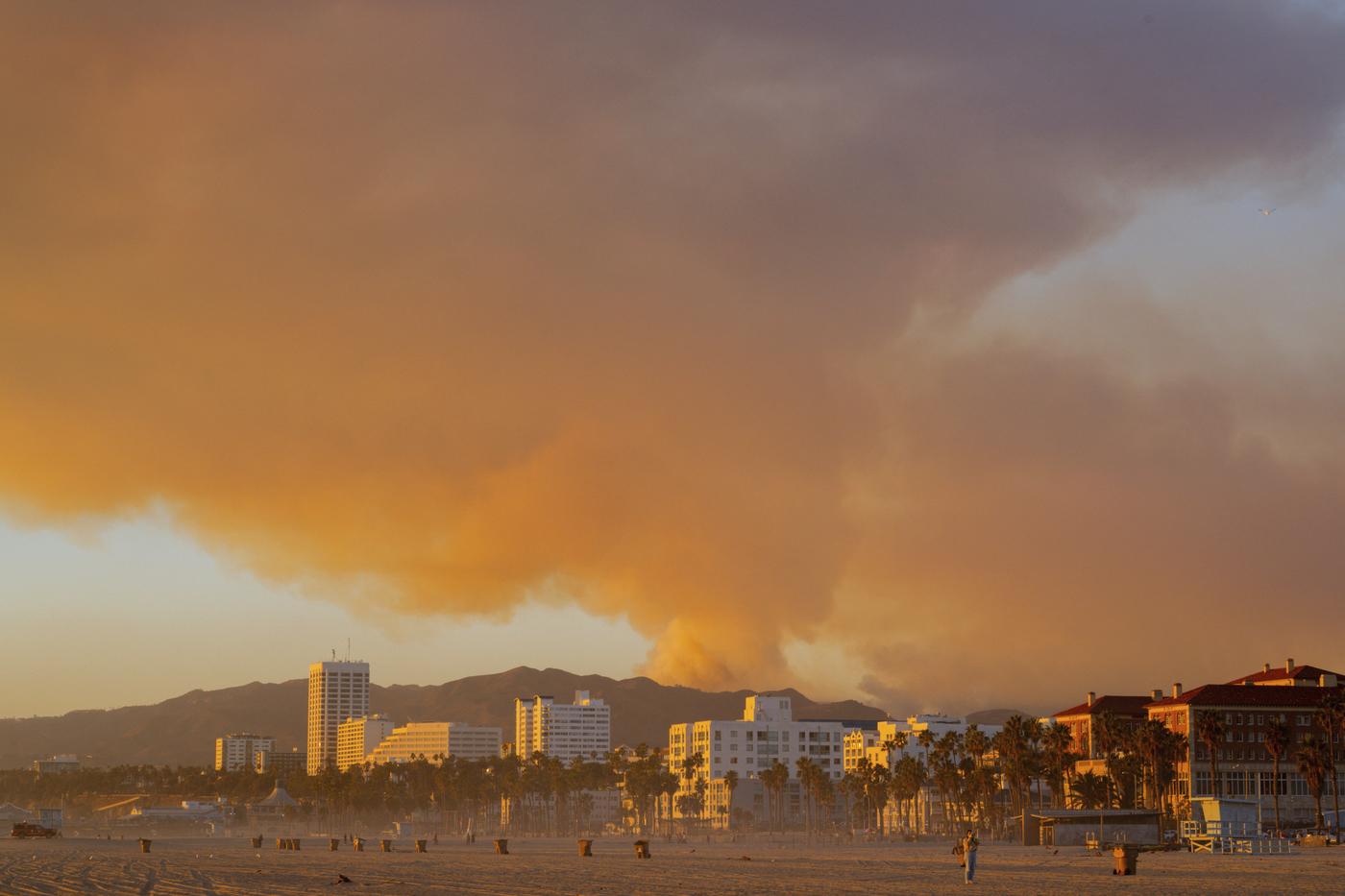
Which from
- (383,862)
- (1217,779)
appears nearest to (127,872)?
(383,862)

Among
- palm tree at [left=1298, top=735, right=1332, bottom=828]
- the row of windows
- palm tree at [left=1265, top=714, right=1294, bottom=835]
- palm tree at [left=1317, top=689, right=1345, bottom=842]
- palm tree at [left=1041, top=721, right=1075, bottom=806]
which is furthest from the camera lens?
the row of windows

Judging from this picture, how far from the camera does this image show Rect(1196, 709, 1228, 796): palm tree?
561ft

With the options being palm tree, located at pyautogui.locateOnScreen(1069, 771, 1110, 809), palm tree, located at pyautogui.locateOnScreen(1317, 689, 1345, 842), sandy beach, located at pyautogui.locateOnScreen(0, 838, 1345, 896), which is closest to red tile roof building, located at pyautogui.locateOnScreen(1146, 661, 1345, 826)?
palm tree, located at pyautogui.locateOnScreen(1317, 689, 1345, 842)

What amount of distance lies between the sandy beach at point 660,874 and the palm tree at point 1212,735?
188 feet

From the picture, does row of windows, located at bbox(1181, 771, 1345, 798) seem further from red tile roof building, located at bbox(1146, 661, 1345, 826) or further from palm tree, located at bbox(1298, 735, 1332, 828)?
palm tree, located at bbox(1298, 735, 1332, 828)

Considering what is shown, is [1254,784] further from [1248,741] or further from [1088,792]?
[1088,792]

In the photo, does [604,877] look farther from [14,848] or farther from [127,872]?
[14,848]

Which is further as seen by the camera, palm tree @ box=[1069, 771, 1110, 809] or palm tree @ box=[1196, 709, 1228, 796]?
palm tree @ box=[1196, 709, 1228, 796]

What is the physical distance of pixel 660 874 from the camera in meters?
77.4

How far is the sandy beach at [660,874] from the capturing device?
63.4 metres

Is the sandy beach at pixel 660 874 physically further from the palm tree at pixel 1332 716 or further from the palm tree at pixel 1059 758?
the palm tree at pixel 1059 758

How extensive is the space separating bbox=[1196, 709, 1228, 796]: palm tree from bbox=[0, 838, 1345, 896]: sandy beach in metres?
57.3

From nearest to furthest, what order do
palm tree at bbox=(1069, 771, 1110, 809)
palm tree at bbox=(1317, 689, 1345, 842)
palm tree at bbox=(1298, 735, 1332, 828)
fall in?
palm tree at bbox=(1298, 735, 1332, 828)
palm tree at bbox=(1317, 689, 1345, 842)
palm tree at bbox=(1069, 771, 1110, 809)

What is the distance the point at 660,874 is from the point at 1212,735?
113386mm
